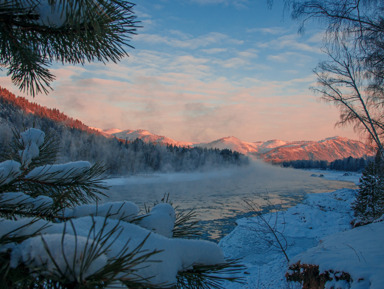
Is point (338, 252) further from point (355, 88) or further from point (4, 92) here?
point (4, 92)

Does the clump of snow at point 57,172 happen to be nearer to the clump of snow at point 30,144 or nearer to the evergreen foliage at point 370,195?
the clump of snow at point 30,144

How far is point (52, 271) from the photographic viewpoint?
0.67 m

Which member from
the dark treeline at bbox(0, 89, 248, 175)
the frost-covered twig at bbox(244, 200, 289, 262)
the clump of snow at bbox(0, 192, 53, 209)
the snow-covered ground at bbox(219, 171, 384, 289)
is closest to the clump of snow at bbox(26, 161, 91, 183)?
the clump of snow at bbox(0, 192, 53, 209)

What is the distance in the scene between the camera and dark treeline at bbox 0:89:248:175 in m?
83.6

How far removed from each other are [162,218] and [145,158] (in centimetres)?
10371

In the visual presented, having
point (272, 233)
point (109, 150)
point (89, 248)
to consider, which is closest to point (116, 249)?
point (89, 248)

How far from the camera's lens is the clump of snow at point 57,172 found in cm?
152

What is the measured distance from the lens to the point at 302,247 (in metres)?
14.3

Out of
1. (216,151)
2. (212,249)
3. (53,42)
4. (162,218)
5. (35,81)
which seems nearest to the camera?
(212,249)

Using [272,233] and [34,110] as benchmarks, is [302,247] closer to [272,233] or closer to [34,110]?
[272,233]

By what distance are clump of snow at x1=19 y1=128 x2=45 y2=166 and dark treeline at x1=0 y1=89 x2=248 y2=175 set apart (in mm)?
74842

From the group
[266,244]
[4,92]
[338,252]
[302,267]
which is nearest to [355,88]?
[338,252]

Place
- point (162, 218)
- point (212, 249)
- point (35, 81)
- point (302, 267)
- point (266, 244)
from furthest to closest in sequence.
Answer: point (266, 244), point (302, 267), point (35, 81), point (162, 218), point (212, 249)

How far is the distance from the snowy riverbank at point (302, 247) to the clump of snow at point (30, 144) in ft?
5.01
